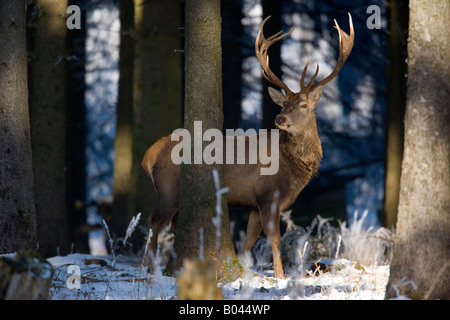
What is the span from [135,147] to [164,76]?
4.35 feet

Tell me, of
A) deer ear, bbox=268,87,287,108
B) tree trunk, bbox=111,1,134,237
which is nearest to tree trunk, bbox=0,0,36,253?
deer ear, bbox=268,87,287,108

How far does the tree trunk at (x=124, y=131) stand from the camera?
1259 centimetres

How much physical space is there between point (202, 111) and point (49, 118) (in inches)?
158

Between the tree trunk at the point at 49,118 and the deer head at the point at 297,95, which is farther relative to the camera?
the tree trunk at the point at 49,118

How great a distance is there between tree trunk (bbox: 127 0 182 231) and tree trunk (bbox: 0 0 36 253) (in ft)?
14.4

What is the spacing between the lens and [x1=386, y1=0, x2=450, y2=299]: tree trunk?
4973 millimetres

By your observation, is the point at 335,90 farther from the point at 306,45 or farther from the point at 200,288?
the point at 200,288

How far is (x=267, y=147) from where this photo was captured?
27.5 feet

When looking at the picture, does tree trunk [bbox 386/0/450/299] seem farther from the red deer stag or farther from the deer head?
the red deer stag

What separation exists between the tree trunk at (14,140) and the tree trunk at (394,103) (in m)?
6.88

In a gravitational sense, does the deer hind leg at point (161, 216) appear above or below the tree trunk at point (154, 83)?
below

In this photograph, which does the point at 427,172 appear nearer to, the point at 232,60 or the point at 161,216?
the point at 161,216

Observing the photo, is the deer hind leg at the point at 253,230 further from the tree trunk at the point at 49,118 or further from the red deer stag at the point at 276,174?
the tree trunk at the point at 49,118

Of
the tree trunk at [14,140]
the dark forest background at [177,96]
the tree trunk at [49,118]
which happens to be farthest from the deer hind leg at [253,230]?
the tree trunk at [49,118]
